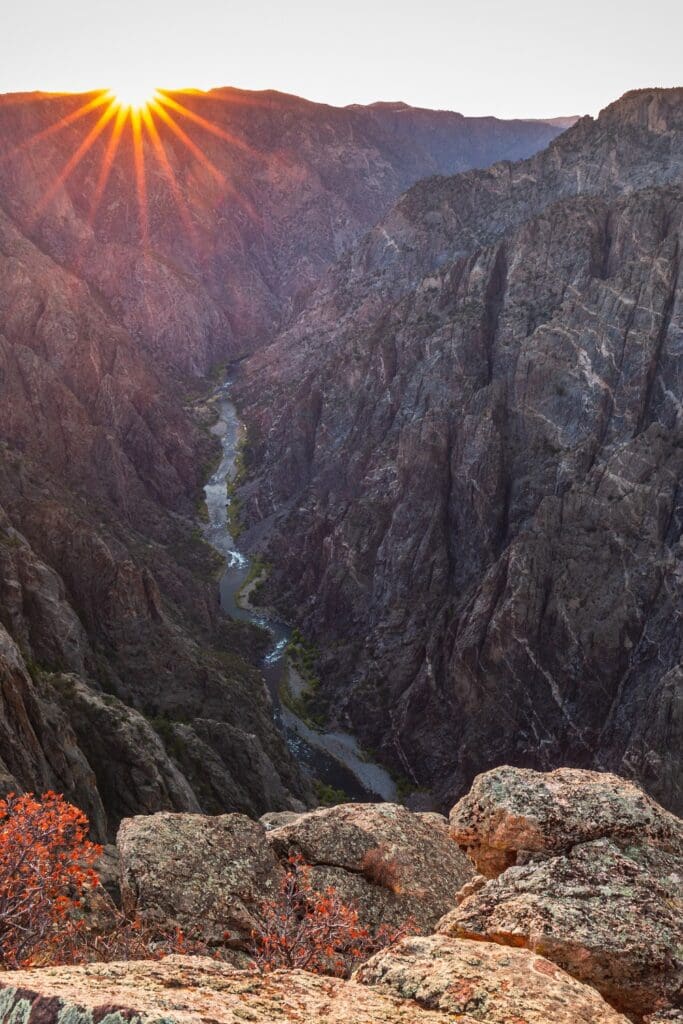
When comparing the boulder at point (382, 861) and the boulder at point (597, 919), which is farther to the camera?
the boulder at point (382, 861)

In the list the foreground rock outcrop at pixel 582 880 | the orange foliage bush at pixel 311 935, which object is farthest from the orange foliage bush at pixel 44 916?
the foreground rock outcrop at pixel 582 880

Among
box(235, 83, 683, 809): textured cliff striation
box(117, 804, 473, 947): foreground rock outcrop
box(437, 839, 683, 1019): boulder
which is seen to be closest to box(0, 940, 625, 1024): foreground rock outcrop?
box(437, 839, 683, 1019): boulder

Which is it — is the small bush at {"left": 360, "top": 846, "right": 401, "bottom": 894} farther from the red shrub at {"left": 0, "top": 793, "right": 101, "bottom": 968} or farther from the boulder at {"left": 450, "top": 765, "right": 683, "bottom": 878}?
the red shrub at {"left": 0, "top": 793, "right": 101, "bottom": 968}

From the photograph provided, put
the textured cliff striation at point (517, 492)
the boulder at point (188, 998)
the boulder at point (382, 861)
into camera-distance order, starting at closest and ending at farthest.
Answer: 1. the boulder at point (188, 998)
2. the boulder at point (382, 861)
3. the textured cliff striation at point (517, 492)

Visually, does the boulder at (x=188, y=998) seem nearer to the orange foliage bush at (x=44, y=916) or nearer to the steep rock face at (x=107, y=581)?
the orange foliage bush at (x=44, y=916)

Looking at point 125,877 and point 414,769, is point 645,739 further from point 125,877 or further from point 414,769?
point 125,877

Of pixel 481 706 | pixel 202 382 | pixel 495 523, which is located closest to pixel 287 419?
pixel 202 382
